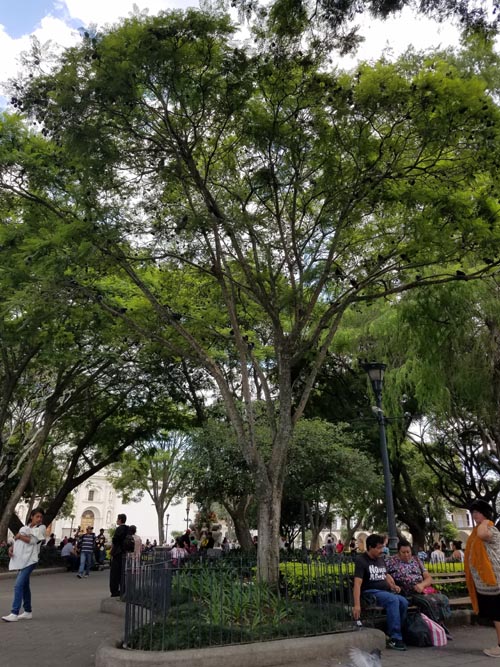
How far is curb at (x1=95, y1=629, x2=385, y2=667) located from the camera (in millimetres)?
5273

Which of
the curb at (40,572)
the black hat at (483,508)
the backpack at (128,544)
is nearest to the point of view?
the black hat at (483,508)

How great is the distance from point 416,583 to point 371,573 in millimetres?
982

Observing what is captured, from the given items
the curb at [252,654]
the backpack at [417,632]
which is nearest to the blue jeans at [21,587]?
the curb at [252,654]

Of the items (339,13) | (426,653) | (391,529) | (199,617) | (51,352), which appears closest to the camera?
(199,617)

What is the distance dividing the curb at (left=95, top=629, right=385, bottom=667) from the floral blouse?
1.46 metres

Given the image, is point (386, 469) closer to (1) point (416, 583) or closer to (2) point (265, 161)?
(1) point (416, 583)

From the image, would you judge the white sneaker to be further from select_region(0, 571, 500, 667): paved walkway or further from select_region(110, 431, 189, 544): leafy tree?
select_region(110, 431, 189, 544): leafy tree

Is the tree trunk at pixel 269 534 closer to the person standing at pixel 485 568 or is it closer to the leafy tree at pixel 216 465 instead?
the person standing at pixel 485 568

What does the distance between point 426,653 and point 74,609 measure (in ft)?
21.8

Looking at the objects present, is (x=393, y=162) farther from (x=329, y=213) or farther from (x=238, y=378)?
(x=238, y=378)

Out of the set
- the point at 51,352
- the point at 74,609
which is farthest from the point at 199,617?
the point at 51,352

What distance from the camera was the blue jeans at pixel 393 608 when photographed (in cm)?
683

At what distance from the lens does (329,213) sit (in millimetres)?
9969

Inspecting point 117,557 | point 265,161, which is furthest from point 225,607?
point 265,161
